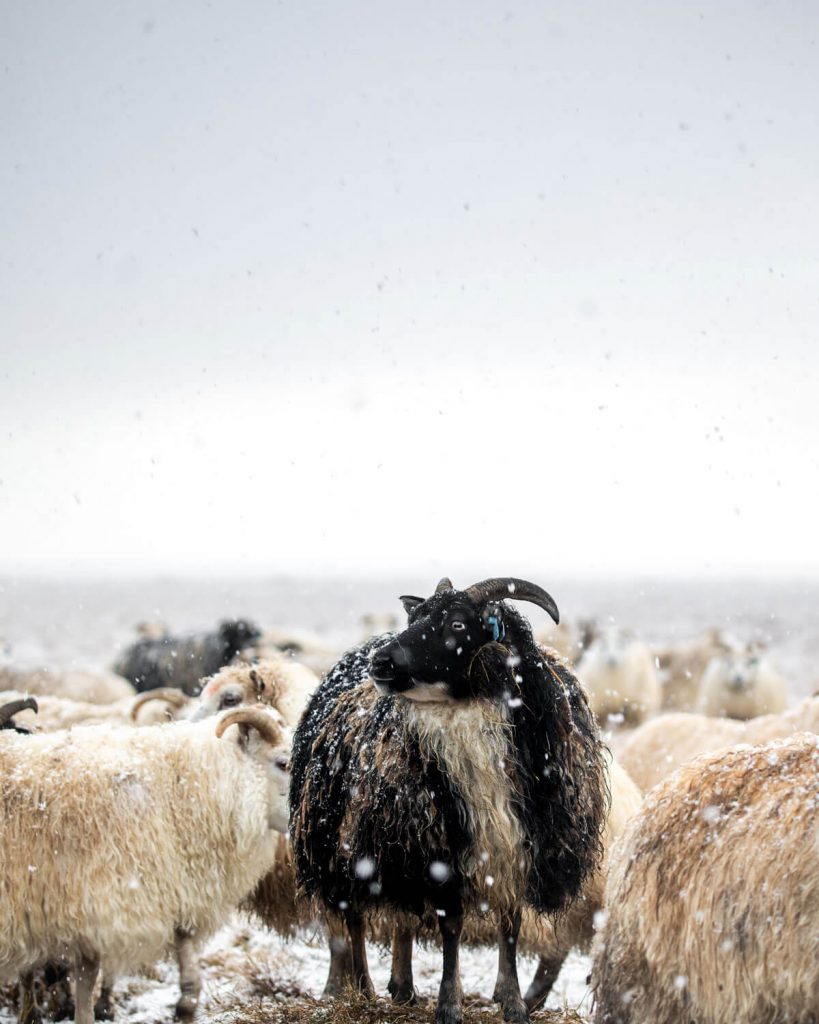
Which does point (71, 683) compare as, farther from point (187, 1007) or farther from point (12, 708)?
point (187, 1007)

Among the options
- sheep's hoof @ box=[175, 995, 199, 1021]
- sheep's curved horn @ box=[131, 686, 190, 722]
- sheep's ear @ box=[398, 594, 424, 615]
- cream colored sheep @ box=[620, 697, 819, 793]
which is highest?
sheep's ear @ box=[398, 594, 424, 615]

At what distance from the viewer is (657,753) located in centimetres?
842

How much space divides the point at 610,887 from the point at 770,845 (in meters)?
0.80

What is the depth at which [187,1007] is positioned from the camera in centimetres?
583

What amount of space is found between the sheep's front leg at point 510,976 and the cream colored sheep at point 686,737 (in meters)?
3.16

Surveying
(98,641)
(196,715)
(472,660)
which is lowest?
(98,641)

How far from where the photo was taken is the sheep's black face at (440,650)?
4.77m

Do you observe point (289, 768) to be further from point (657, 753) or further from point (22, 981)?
point (657, 753)

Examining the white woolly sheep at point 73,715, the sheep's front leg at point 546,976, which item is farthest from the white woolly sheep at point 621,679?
the sheep's front leg at point 546,976

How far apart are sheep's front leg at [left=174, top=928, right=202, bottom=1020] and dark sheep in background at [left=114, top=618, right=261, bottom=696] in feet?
22.7

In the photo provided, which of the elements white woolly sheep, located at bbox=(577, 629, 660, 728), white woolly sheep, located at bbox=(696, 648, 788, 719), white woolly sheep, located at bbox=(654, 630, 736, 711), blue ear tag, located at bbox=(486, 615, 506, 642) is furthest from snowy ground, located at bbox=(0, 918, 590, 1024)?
white woolly sheep, located at bbox=(654, 630, 736, 711)

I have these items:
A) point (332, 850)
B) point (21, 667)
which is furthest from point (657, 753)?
point (21, 667)

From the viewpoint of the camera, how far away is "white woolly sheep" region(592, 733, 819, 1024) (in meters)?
3.53

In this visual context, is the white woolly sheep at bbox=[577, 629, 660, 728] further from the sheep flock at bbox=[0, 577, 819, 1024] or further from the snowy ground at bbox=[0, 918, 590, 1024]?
the sheep flock at bbox=[0, 577, 819, 1024]
